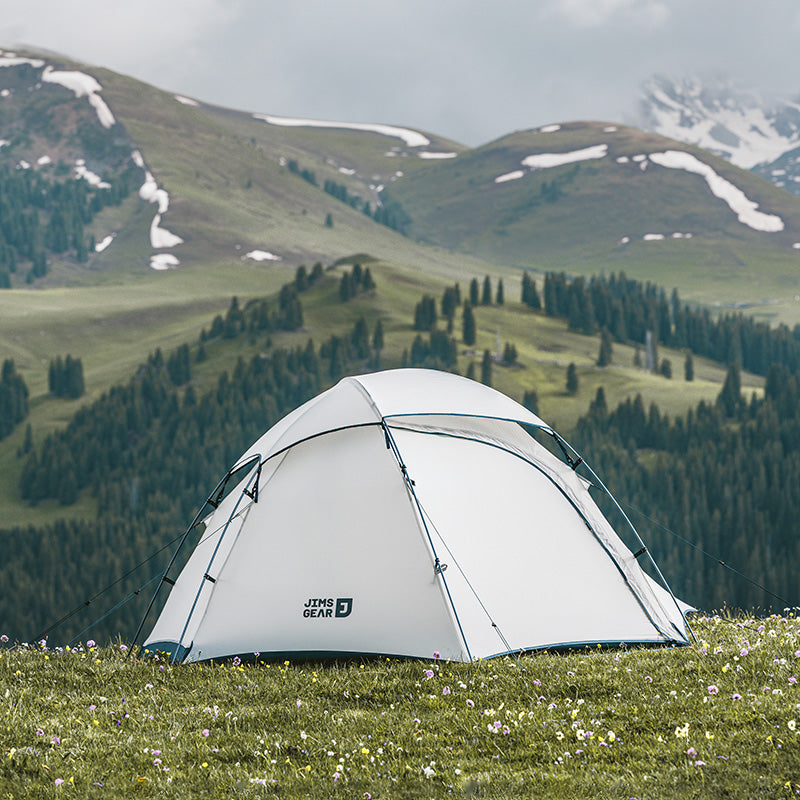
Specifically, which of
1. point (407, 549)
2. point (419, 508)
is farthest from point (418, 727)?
point (419, 508)

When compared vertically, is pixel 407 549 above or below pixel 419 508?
below

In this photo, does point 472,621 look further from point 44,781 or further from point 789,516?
point 789,516

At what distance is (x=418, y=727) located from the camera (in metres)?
11.6

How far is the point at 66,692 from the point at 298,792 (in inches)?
198

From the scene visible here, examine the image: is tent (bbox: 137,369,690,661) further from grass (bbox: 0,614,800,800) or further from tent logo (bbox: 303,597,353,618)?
grass (bbox: 0,614,800,800)

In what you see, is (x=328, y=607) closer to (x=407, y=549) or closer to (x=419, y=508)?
(x=407, y=549)

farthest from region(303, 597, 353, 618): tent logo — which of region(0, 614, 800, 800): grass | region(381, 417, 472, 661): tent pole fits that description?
region(381, 417, 472, 661): tent pole

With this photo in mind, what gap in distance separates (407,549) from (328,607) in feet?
4.75

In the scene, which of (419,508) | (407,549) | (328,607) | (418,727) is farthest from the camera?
(419,508)

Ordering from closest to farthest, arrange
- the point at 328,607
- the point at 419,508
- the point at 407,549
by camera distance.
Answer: the point at 328,607
the point at 407,549
the point at 419,508

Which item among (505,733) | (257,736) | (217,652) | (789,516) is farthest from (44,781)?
(789,516)

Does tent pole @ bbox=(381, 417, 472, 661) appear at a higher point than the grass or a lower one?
higher

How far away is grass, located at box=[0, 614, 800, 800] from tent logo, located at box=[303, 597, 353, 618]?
32.0 inches

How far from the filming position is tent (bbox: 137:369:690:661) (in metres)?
15.6
